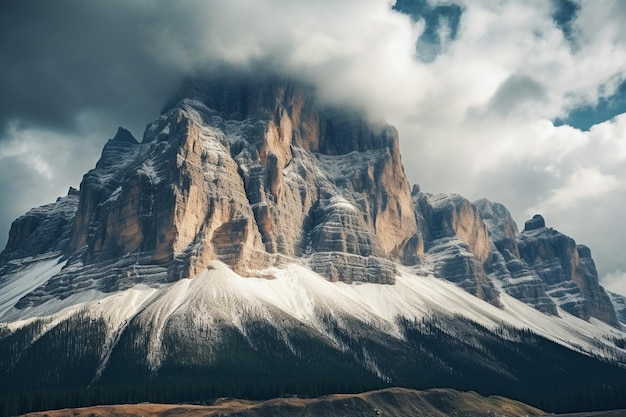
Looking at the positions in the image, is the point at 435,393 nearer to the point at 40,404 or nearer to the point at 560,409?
the point at 560,409

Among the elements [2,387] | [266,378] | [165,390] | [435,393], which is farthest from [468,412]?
[2,387]

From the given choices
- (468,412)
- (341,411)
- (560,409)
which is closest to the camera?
(341,411)

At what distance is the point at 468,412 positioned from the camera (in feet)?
550

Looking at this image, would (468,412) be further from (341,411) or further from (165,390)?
(165,390)

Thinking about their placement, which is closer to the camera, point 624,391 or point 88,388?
point 88,388

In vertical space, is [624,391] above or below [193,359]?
below

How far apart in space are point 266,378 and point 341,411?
40045mm

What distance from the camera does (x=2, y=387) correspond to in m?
194

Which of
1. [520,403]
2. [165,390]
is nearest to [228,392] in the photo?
[165,390]

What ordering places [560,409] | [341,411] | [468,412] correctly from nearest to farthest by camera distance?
[341,411], [468,412], [560,409]

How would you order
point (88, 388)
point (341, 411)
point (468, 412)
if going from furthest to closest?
point (88, 388) → point (468, 412) → point (341, 411)

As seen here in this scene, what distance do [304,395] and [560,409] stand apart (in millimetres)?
66560

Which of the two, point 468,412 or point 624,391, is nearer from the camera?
point 468,412

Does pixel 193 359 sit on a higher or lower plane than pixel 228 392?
higher
